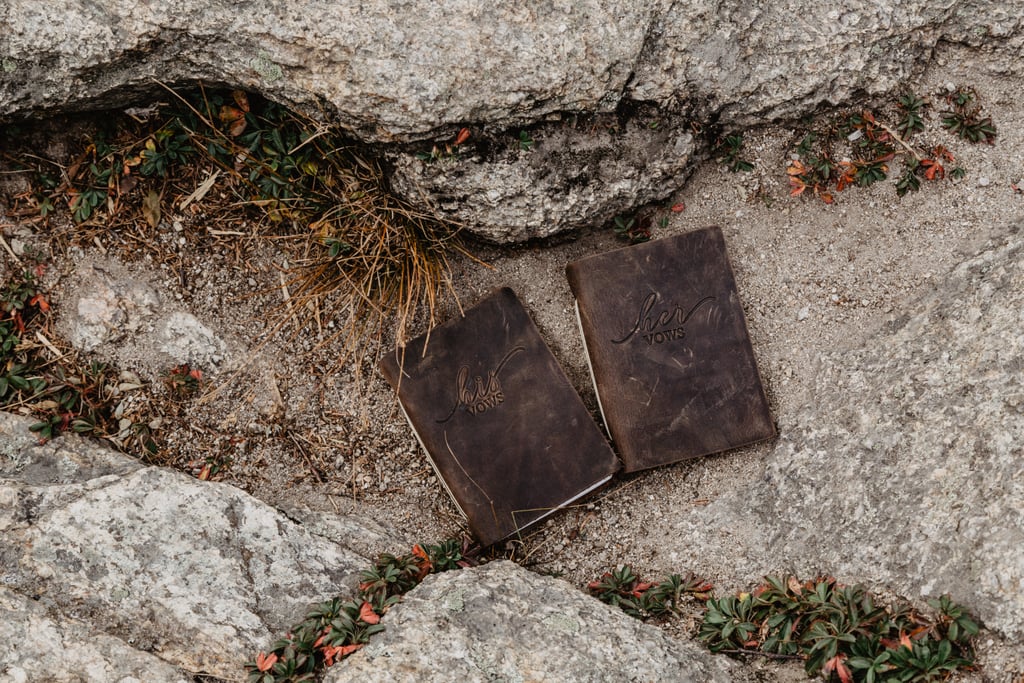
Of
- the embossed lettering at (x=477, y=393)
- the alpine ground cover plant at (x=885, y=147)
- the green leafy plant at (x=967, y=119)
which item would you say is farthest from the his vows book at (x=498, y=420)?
the green leafy plant at (x=967, y=119)

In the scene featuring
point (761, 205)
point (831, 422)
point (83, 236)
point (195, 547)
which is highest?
point (83, 236)

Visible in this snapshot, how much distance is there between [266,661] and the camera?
2.46 meters

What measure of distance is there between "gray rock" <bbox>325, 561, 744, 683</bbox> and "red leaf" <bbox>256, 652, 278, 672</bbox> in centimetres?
20

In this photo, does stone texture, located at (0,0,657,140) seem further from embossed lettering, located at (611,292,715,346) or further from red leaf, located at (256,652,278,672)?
red leaf, located at (256,652,278,672)

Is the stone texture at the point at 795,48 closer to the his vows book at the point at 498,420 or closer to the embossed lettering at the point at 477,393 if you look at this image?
the his vows book at the point at 498,420

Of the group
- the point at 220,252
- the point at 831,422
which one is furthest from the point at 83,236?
the point at 831,422

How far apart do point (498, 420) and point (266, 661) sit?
115 centimetres

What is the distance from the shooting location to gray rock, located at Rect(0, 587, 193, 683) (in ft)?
8.04

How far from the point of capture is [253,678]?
8.03ft

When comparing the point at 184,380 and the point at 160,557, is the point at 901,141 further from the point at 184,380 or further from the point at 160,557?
the point at 160,557

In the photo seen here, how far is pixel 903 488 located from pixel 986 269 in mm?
871

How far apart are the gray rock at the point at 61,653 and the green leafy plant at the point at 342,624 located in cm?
31

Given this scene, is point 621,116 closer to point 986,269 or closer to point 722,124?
point 722,124

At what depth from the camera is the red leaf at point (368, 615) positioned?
2543 mm
